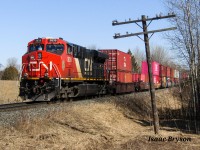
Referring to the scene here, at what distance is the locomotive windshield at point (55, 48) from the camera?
21094 mm

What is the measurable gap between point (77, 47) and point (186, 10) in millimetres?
8781

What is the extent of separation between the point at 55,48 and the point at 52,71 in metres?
1.79

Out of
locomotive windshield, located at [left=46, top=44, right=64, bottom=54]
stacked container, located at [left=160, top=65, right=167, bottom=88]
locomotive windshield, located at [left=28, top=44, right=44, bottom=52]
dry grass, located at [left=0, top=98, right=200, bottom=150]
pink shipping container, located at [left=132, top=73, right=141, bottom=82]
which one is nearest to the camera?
dry grass, located at [left=0, top=98, right=200, bottom=150]

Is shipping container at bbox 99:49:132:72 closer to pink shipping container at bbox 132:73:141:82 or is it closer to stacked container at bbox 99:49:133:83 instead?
stacked container at bbox 99:49:133:83

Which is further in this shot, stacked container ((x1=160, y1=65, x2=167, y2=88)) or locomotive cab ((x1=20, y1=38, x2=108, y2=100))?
stacked container ((x1=160, y1=65, x2=167, y2=88))

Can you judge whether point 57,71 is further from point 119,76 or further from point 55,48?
point 119,76

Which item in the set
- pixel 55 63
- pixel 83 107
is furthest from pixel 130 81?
pixel 83 107

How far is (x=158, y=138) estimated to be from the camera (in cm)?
1200

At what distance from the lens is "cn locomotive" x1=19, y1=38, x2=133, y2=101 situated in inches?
776

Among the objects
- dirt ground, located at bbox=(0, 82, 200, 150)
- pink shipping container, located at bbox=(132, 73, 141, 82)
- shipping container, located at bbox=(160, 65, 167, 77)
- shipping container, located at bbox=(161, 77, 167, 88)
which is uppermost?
shipping container, located at bbox=(160, 65, 167, 77)

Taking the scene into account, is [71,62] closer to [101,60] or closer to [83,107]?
[83,107]

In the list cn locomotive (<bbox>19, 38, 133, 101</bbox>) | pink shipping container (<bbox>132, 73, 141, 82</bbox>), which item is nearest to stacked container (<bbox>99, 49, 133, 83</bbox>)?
pink shipping container (<bbox>132, 73, 141, 82</bbox>)

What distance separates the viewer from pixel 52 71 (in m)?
20.5

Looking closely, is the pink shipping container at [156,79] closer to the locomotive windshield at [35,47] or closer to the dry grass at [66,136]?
the locomotive windshield at [35,47]
